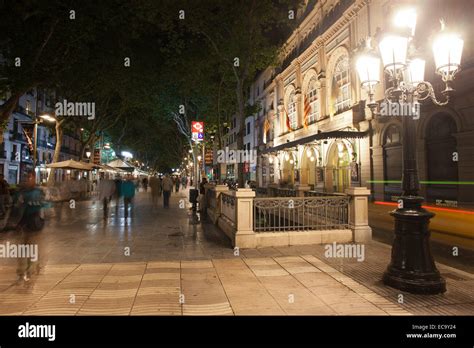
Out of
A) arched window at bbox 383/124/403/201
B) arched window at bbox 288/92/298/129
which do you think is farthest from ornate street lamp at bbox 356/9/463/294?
arched window at bbox 288/92/298/129

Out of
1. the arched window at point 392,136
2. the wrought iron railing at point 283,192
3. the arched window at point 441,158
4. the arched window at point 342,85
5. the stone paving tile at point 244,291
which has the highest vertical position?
the arched window at point 342,85

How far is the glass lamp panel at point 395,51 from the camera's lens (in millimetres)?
5613

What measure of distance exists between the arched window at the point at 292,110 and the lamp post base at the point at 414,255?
29652mm

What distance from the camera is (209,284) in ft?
19.3

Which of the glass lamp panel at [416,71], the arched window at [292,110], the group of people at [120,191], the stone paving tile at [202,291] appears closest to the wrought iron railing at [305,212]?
the stone paving tile at [202,291]

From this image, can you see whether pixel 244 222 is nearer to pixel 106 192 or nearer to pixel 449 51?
pixel 449 51

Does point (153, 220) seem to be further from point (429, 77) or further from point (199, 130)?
point (429, 77)

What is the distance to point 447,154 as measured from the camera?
16.8 meters

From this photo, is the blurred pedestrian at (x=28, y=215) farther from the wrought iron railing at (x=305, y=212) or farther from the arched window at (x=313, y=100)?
the arched window at (x=313, y=100)

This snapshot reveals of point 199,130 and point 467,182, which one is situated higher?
point 199,130

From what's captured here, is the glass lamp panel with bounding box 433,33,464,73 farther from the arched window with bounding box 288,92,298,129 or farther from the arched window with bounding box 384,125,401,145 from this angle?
the arched window with bounding box 288,92,298,129
